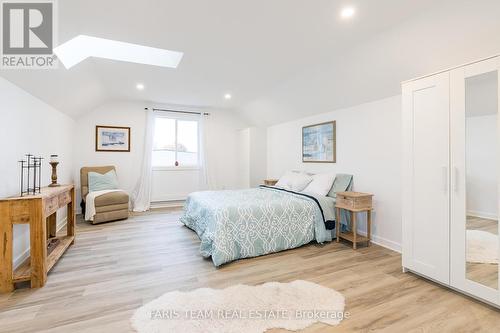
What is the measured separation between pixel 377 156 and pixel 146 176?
4.67m

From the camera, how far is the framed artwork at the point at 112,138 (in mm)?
5008

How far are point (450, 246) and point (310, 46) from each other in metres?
2.43

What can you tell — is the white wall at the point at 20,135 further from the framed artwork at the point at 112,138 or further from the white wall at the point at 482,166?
the white wall at the point at 482,166

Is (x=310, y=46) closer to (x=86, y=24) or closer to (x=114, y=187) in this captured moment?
(x=86, y=24)

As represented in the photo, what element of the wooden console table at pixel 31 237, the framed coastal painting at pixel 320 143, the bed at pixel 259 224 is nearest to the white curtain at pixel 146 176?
the bed at pixel 259 224

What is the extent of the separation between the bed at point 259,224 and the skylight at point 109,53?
6.96ft

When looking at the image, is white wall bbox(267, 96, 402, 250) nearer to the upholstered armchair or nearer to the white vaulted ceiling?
the white vaulted ceiling

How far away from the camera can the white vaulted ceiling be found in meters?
1.95

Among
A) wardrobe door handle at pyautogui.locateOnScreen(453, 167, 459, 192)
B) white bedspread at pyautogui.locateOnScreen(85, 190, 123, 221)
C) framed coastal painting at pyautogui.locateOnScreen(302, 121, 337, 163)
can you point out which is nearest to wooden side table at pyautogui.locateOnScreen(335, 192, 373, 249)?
framed coastal painting at pyautogui.locateOnScreen(302, 121, 337, 163)

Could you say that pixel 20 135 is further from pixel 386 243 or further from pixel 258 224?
pixel 386 243

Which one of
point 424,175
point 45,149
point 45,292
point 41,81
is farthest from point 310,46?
point 45,149

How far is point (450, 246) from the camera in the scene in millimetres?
2000

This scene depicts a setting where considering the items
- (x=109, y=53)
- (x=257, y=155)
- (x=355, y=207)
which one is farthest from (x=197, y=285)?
(x=257, y=155)

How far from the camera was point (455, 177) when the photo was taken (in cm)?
196
